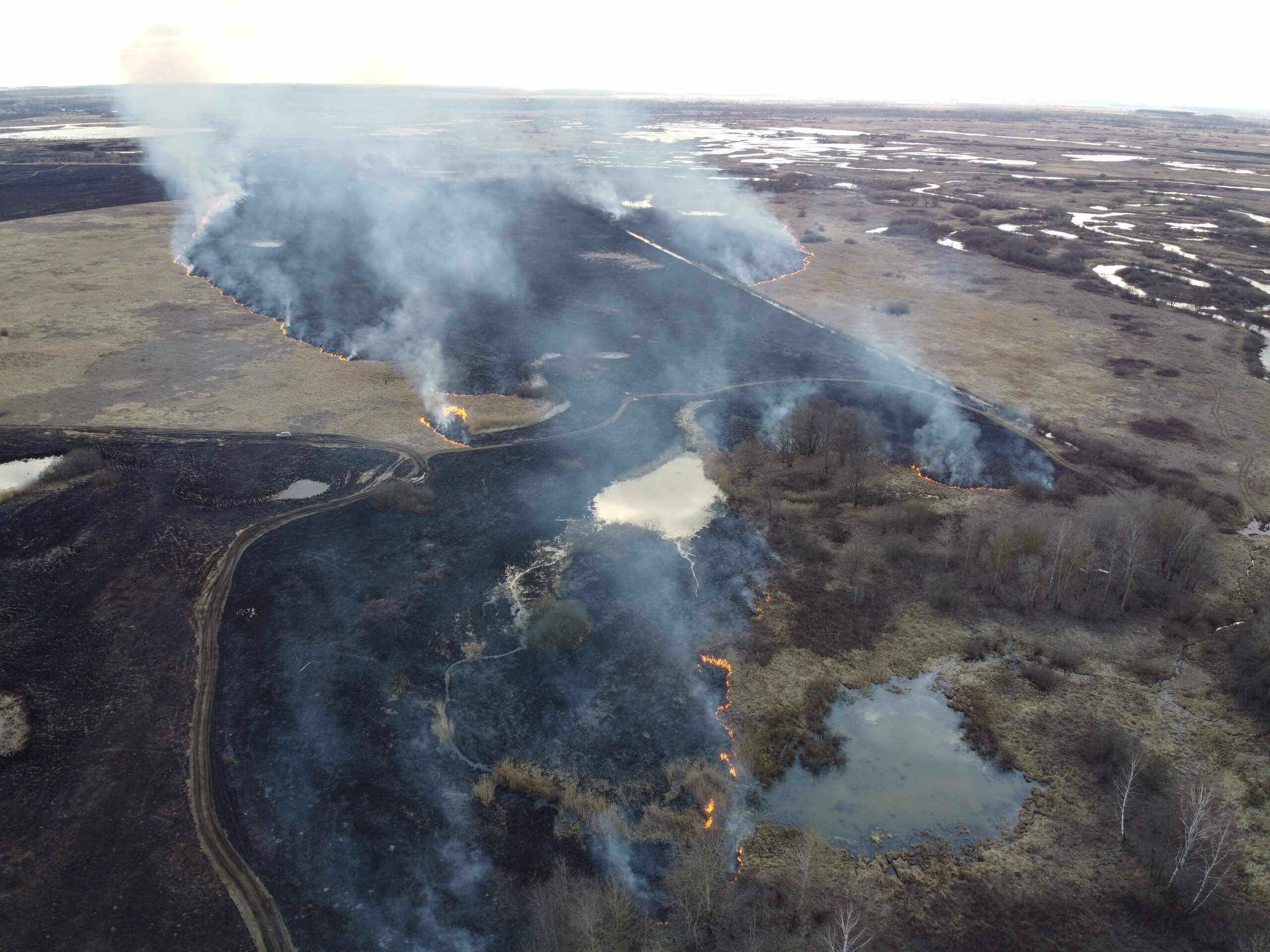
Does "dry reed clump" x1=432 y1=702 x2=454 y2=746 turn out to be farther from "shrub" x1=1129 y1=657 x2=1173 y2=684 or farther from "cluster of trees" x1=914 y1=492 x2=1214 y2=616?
"shrub" x1=1129 y1=657 x2=1173 y2=684

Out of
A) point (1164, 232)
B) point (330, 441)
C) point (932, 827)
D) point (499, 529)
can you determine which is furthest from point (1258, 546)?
point (1164, 232)

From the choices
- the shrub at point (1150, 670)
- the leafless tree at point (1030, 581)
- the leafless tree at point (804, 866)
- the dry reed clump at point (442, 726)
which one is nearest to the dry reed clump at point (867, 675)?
the leafless tree at point (804, 866)

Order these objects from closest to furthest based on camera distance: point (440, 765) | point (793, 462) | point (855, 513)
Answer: point (440, 765) → point (855, 513) → point (793, 462)

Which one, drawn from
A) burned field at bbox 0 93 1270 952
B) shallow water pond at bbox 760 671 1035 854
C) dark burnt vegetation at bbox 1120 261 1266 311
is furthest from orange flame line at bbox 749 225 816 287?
shallow water pond at bbox 760 671 1035 854

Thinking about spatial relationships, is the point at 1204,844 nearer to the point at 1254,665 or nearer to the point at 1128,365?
the point at 1254,665

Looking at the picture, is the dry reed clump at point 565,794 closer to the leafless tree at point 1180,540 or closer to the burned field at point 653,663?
the burned field at point 653,663

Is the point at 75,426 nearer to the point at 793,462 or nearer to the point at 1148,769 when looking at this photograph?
the point at 793,462
